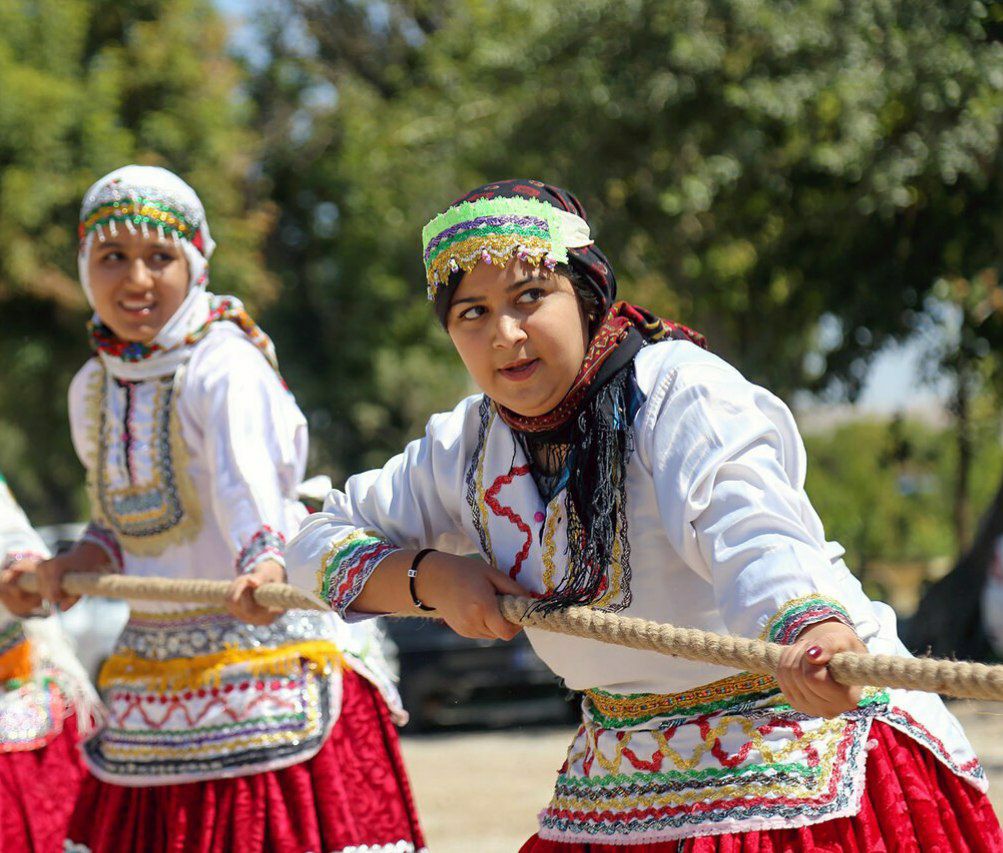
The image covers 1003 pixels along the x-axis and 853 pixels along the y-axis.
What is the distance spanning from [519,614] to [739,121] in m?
8.03

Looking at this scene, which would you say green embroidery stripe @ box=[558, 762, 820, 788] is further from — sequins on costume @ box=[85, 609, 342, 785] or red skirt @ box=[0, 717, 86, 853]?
red skirt @ box=[0, 717, 86, 853]

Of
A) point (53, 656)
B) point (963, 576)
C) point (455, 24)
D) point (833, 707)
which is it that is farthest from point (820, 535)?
point (455, 24)

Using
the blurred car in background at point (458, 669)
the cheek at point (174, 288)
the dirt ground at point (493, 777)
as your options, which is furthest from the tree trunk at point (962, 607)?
the cheek at point (174, 288)

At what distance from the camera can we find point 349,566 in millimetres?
2732

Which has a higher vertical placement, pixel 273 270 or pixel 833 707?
pixel 273 270

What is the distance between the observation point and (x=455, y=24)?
57.9 ft

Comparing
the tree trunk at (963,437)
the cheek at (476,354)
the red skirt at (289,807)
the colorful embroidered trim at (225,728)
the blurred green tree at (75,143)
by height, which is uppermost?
the blurred green tree at (75,143)

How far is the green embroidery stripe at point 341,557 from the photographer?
274 centimetres

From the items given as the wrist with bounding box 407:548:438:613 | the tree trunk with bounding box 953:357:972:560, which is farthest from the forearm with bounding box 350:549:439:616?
the tree trunk with bounding box 953:357:972:560

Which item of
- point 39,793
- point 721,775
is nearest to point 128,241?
point 39,793

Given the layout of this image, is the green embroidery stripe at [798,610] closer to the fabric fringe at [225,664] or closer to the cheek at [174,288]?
the fabric fringe at [225,664]

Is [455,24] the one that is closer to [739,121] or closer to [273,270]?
[273,270]

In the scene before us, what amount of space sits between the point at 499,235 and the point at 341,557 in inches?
25.4

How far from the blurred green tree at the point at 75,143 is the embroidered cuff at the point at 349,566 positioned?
435 inches
